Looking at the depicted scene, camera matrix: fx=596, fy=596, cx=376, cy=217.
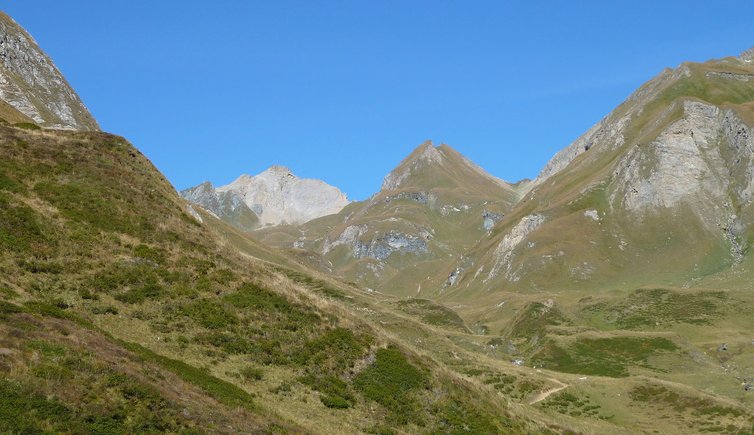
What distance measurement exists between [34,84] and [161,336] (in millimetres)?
158134

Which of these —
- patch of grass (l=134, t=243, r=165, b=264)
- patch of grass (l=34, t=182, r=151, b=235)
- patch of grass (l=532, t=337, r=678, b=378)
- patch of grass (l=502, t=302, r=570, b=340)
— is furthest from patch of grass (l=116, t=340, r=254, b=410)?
patch of grass (l=502, t=302, r=570, b=340)

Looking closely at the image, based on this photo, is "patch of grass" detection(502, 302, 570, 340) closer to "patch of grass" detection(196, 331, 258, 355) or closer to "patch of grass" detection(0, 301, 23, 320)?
"patch of grass" detection(196, 331, 258, 355)

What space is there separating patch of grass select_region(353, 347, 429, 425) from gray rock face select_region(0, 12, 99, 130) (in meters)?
122

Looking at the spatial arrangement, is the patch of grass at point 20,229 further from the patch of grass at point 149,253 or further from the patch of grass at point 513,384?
the patch of grass at point 513,384

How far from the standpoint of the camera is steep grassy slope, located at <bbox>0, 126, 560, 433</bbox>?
22.8 m

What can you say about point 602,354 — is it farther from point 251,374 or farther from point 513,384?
point 251,374

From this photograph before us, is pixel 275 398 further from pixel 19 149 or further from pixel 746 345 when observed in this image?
pixel 746 345

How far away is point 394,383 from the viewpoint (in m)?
37.8

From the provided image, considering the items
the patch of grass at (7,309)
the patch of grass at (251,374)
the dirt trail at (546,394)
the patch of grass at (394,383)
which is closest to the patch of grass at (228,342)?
the patch of grass at (251,374)

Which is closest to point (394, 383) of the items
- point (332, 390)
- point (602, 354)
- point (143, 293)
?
point (332, 390)

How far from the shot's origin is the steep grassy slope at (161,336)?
74.8ft

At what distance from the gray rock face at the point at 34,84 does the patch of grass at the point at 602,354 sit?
116642mm

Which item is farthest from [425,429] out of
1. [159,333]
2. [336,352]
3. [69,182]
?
[69,182]

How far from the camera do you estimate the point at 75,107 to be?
171625 millimetres
